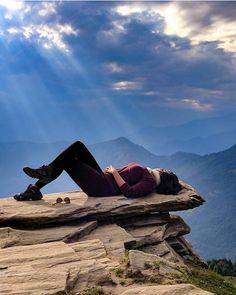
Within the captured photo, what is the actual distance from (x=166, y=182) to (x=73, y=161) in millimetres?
4749

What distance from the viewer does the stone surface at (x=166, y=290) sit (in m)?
11.6

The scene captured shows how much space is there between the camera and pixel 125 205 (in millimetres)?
21000

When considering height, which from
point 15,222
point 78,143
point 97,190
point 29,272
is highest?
point 78,143

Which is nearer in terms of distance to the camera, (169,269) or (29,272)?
(29,272)

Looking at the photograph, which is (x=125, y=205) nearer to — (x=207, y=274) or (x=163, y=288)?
(x=207, y=274)

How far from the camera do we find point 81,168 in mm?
21516

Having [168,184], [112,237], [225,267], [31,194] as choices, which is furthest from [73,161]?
[225,267]

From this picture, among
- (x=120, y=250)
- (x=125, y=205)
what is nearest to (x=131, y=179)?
(x=125, y=205)

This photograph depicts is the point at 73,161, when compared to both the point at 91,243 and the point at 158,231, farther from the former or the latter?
the point at 91,243

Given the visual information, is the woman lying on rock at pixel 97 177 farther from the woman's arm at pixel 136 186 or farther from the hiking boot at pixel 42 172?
the hiking boot at pixel 42 172

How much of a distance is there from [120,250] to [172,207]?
5.96 metres

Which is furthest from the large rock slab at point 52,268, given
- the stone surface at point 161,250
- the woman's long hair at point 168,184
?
the woman's long hair at point 168,184

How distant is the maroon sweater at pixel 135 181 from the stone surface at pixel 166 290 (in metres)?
9.35

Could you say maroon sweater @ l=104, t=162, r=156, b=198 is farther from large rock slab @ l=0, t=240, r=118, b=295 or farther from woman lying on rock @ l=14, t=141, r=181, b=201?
large rock slab @ l=0, t=240, r=118, b=295
